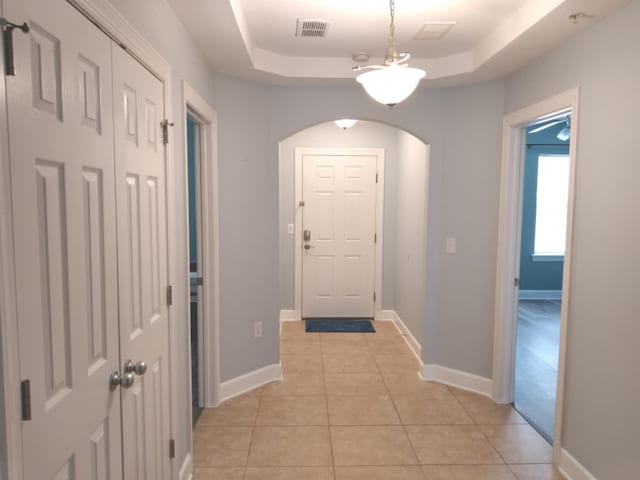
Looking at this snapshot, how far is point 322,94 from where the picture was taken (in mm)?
3775

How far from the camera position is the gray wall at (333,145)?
550 centimetres

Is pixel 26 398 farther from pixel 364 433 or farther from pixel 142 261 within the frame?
pixel 364 433

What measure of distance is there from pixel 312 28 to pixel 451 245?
201 cm

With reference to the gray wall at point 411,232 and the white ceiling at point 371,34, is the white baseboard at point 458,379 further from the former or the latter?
the white ceiling at point 371,34

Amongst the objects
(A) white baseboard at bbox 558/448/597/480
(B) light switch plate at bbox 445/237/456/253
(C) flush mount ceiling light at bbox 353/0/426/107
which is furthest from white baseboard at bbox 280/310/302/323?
(C) flush mount ceiling light at bbox 353/0/426/107

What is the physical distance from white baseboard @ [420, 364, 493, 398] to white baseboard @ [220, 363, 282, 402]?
4.16ft

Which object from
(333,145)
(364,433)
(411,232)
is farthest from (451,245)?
(333,145)

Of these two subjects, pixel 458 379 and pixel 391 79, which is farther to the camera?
pixel 458 379

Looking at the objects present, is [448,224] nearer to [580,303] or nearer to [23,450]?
[580,303]

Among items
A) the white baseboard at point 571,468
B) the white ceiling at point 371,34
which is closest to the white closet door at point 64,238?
the white ceiling at point 371,34

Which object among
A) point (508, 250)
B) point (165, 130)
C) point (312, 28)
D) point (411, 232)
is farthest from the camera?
point (411, 232)

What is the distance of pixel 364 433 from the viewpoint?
120 inches

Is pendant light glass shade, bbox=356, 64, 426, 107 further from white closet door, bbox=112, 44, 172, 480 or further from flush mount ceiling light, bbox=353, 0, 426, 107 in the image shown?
white closet door, bbox=112, 44, 172, 480

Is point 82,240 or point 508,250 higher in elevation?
point 82,240
